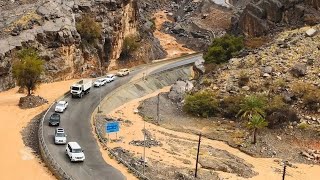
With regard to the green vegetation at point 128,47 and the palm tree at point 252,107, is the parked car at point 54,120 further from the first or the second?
the green vegetation at point 128,47

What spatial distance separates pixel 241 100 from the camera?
70.4m

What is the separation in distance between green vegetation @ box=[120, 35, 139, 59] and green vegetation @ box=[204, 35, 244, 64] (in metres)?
21.9

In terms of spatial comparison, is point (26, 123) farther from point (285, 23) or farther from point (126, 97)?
point (285, 23)

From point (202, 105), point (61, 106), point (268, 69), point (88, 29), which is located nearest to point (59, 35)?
point (88, 29)

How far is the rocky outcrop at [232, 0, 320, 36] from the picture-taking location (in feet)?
297

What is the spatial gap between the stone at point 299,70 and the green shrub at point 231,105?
8.60 m

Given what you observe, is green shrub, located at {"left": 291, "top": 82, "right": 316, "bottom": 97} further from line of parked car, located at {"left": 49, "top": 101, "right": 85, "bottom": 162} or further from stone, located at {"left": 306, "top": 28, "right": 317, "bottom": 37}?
line of parked car, located at {"left": 49, "top": 101, "right": 85, "bottom": 162}

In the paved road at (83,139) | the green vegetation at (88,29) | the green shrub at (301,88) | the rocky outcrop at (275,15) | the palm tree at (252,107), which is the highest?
the rocky outcrop at (275,15)

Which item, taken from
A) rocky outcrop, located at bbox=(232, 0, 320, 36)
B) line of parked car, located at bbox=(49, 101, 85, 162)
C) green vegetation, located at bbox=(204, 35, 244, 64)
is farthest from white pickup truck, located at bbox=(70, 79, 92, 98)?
rocky outcrop, located at bbox=(232, 0, 320, 36)

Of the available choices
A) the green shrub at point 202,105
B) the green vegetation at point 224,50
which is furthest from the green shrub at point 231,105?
the green vegetation at point 224,50

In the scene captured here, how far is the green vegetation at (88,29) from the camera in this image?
9419cm

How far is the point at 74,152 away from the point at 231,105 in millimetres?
29245

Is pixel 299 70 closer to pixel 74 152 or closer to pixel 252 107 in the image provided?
pixel 252 107

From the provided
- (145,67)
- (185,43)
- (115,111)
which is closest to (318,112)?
(115,111)
